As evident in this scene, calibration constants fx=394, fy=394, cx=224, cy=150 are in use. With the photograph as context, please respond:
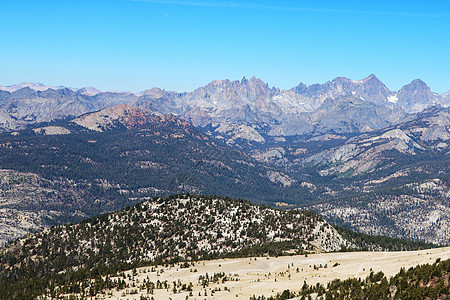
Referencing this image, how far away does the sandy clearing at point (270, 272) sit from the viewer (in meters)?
82.8

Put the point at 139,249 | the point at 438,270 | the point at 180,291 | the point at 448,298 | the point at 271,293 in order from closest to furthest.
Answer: the point at 448,298
the point at 438,270
the point at 271,293
the point at 180,291
the point at 139,249

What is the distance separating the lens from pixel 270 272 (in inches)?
4193

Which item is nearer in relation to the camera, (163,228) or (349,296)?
(349,296)

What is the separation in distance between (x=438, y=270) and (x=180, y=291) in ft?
174

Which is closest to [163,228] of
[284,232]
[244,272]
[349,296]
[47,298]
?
[284,232]

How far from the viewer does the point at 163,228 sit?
198375 mm

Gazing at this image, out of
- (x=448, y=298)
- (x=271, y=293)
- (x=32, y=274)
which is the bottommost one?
(x=32, y=274)

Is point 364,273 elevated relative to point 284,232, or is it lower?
elevated

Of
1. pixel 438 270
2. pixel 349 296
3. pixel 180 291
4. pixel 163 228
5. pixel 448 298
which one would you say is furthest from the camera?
pixel 163 228

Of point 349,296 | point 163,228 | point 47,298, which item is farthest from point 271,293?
point 163,228

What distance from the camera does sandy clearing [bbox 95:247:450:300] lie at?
271ft

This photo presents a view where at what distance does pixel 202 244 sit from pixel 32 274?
73005 millimetres

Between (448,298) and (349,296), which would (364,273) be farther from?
(448,298)

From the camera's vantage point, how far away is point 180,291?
88750 millimetres
